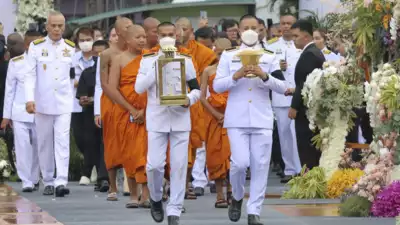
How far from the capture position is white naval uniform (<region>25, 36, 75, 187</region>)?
646 inches

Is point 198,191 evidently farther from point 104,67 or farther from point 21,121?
point 21,121

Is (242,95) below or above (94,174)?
above

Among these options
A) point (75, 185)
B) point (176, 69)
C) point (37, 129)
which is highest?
point (176, 69)

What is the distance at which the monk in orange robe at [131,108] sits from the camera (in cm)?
1438

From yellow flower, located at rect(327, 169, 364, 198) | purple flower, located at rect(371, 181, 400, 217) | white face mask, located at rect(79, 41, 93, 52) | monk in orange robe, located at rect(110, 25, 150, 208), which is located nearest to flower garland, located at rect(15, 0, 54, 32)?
white face mask, located at rect(79, 41, 93, 52)

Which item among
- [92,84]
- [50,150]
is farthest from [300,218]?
[92,84]

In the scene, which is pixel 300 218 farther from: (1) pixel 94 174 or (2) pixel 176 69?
(1) pixel 94 174

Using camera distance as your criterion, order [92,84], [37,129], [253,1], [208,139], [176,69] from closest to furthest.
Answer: [176,69]
[208,139]
[37,129]
[92,84]
[253,1]

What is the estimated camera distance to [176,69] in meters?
12.4

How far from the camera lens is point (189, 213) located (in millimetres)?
14148

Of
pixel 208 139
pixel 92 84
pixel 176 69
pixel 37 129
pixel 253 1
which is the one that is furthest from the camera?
pixel 253 1

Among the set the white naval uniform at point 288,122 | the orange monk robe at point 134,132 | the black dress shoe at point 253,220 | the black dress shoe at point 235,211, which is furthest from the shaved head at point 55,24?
the black dress shoe at point 253,220

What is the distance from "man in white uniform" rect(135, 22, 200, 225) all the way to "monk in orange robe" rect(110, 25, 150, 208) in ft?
4.54

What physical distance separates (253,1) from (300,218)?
2027 cm
